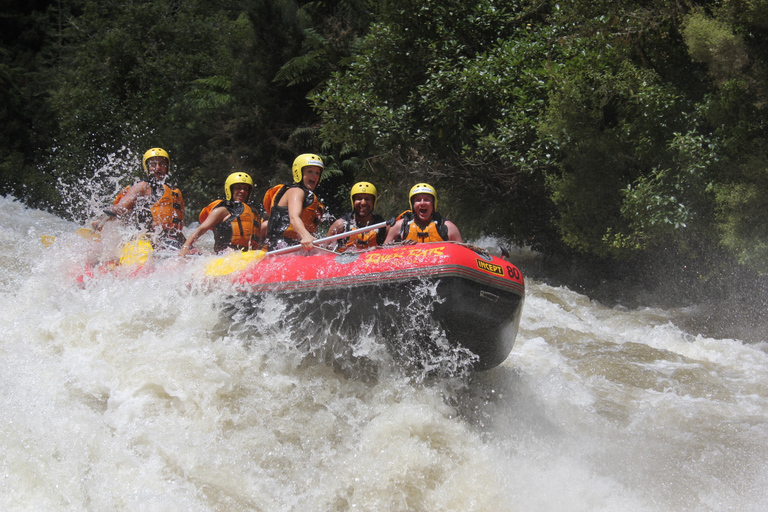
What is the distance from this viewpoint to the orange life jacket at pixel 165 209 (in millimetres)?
5617

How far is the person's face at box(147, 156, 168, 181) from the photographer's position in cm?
556

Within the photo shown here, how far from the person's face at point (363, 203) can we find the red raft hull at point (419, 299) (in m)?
1.04

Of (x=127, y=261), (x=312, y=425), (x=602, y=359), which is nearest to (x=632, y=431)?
(x=602, y=359)

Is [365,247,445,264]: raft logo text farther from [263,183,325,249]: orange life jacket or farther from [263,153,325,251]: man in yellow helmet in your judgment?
[263,183,325,249]: orange life jacket

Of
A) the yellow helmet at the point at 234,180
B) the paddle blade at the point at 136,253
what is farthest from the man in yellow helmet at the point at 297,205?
the paddle blade at the point at 136,253

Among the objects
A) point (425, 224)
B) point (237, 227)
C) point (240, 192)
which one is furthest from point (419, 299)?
point (240, 192)

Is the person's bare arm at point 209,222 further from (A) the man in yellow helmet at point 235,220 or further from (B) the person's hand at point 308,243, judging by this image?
(B) the person's hand at point 308,243

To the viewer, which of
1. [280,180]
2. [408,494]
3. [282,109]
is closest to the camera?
[408,494]

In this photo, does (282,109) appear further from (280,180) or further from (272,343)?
(272,343)

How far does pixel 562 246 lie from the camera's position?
8.66 metres

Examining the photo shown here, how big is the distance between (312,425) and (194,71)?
58.0 feet

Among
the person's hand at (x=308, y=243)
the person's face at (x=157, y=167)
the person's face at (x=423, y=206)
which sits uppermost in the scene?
the person's face at (x=157, y=167)

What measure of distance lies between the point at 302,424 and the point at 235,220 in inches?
94.6

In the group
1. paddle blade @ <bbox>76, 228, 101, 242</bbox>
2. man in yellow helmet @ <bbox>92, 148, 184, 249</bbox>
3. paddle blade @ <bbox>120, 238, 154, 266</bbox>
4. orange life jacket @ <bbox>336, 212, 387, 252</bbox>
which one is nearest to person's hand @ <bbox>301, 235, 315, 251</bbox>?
orange life jacket @ <bbox>336, 212, 387, 252</bbox>
